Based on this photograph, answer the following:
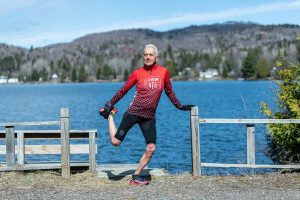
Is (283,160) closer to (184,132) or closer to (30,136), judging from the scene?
(30,136)

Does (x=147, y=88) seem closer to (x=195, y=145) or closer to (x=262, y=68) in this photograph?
(x=195, y=145)

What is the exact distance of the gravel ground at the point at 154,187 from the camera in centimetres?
941

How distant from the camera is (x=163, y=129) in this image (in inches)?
1390

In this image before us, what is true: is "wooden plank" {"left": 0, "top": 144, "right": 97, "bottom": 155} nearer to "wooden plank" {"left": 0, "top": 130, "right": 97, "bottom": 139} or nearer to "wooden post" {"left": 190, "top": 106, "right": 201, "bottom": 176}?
"wooden plank" {"left": 0, "top": 130, "right": 97, "bottom": 139}

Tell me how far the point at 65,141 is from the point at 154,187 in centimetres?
226

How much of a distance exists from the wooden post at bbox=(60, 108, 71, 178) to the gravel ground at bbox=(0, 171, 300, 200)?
21 cm

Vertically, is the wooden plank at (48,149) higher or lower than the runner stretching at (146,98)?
lower

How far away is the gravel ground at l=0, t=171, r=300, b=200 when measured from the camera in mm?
9414

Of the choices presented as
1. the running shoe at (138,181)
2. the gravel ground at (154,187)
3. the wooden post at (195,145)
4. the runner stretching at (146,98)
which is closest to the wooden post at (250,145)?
the gravel ground at (154,187)

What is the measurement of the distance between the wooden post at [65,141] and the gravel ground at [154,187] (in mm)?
206

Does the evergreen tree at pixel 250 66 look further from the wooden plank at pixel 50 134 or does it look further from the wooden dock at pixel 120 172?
the wooden dock at pixel 120 172

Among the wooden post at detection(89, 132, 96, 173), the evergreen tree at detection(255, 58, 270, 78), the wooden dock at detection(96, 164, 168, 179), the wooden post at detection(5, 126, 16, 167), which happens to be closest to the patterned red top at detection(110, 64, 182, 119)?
the wooden dock at detection(96, 164, 168, 179)

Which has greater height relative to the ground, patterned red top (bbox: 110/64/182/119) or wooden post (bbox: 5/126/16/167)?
patterned red top (bbox: 110/64/182/119)

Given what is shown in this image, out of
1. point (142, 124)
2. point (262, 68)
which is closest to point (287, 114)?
point (142, 124)
